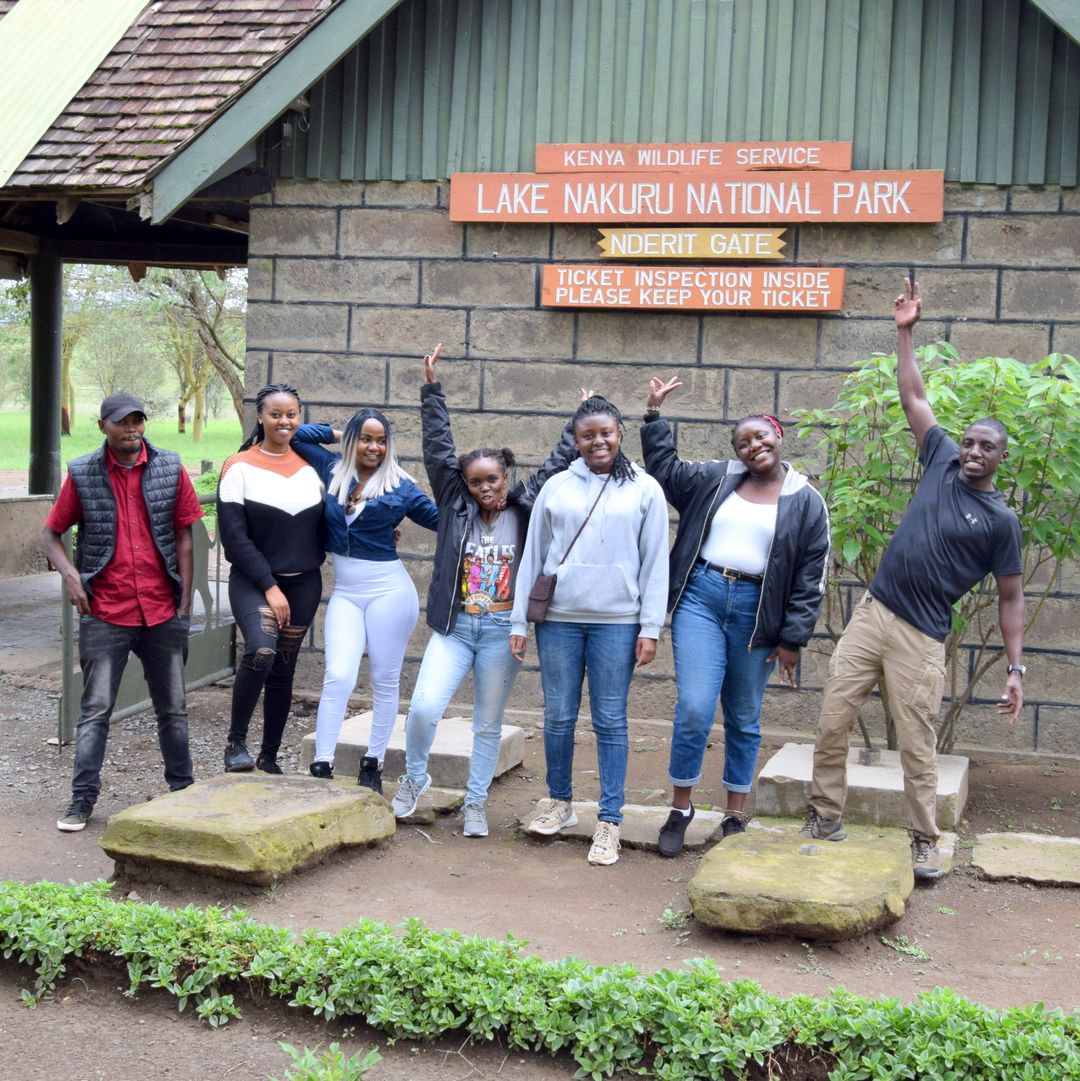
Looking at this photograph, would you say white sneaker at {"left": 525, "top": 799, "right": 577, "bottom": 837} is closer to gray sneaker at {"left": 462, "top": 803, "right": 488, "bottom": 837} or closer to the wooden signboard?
gray sneaker at {"left": 462, "top": 803, "right": 488, "bottom": 837}

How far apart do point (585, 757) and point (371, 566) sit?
2.16 meters

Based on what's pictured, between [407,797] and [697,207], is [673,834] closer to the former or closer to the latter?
[407,797]

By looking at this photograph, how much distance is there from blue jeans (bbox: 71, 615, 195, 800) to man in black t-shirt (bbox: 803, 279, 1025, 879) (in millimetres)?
2910

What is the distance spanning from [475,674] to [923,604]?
6.30 ft

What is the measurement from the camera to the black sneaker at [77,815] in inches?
241

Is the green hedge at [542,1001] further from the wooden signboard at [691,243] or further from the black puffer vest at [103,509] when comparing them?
the wooden signboard at [691,243]

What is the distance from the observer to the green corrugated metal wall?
7457 millimetres

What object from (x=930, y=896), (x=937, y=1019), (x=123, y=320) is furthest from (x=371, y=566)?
(x=123, y=320)

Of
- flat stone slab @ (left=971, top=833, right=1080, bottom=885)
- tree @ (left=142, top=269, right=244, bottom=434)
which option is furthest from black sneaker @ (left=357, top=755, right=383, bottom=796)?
tree @ (left=142, top=269, right=244, bottom=434)

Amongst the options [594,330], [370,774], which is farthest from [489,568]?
[594,330]

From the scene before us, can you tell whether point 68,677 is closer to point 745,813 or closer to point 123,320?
point 745,813

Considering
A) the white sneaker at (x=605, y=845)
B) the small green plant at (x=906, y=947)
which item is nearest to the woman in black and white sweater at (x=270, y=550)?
the white sneaker at (x=605, y=845)

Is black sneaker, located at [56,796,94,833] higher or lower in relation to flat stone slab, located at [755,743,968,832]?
lower

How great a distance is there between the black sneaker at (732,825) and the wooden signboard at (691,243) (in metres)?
3.37
